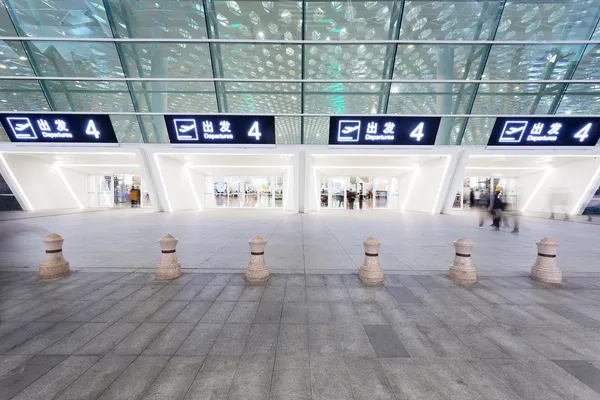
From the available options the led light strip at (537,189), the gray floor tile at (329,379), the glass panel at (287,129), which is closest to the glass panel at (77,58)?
the glass panel at (287,129)

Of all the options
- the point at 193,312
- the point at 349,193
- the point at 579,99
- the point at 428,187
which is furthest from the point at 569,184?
the point at 193,312

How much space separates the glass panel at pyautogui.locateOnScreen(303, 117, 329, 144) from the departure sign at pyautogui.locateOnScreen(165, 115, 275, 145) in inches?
242

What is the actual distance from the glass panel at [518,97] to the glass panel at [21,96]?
23.4m

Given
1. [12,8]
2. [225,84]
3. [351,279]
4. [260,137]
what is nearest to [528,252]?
[351,279]

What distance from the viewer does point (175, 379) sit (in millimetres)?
2223

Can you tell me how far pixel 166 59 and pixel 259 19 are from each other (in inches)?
237

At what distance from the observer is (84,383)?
218cm

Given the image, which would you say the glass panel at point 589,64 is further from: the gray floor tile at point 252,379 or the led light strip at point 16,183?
the led light strip at point 16,183

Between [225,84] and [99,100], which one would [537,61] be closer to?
[225,84]

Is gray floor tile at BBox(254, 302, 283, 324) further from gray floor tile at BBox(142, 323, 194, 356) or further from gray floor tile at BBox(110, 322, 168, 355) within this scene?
gray floor tile at BBox(110, 322, 168, 355)

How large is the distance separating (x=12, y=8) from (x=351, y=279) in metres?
16.9

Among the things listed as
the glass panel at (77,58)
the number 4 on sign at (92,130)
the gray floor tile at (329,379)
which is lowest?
the gray floor tile at (329,379)

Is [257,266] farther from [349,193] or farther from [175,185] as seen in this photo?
[349,193]

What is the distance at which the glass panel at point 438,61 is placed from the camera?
12195 millimetres
